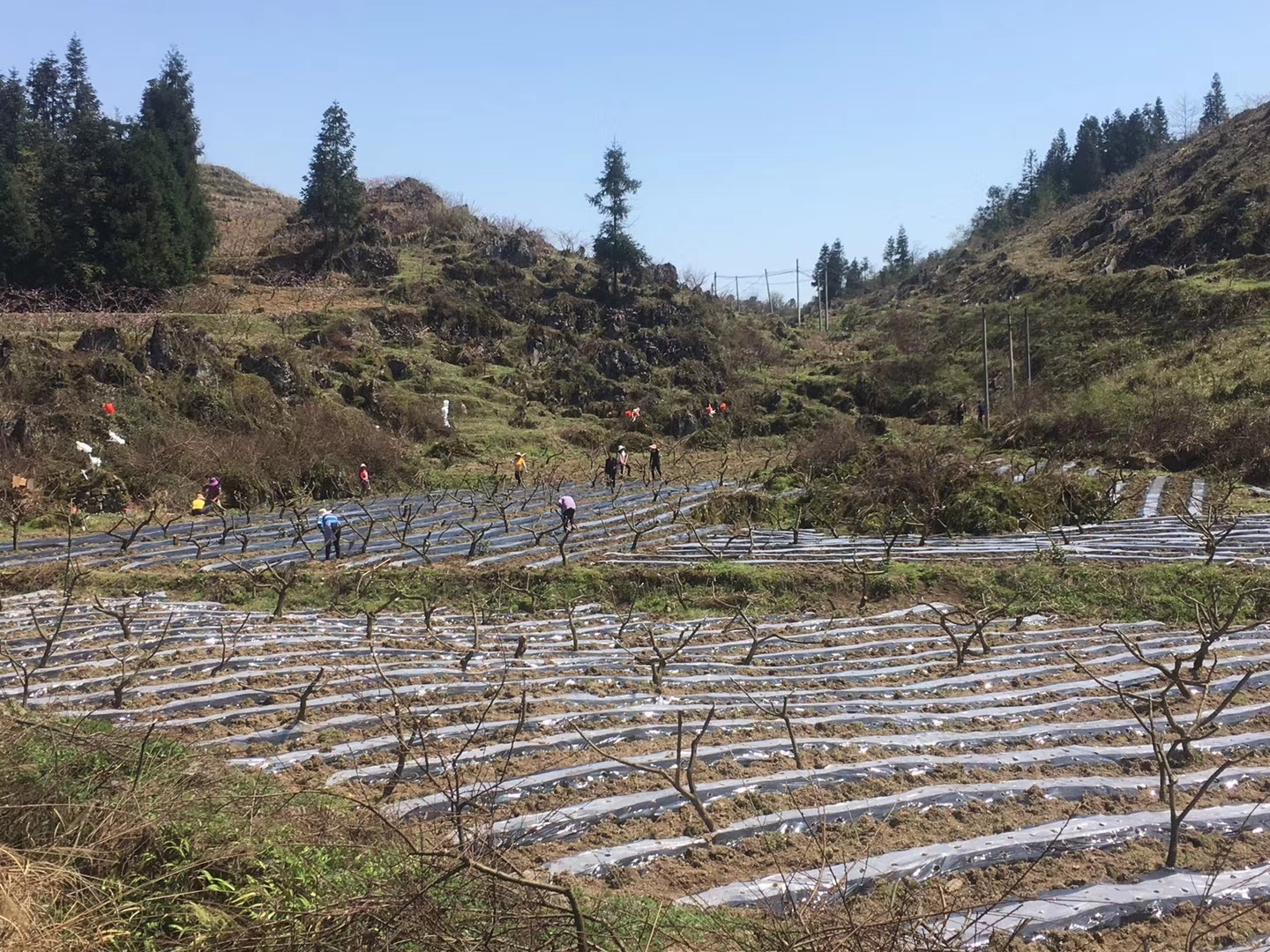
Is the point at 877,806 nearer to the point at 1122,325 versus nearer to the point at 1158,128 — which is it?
the point at 1122,325

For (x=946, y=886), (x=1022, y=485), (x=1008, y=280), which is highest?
(x=1008, y=280)

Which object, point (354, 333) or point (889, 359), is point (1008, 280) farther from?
point (354, 333)

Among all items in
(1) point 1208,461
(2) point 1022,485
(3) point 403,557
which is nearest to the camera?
(3) point 403,557

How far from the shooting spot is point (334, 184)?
119 feet

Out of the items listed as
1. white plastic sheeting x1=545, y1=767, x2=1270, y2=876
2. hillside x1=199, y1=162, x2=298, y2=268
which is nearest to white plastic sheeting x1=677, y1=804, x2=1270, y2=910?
white plastic sheeting x1=545, y1=767, x2=1270, y2=876

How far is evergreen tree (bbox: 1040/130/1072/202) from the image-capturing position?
190ft

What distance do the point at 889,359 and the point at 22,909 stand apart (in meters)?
35.7

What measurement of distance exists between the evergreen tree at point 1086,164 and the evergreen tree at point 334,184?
163ft

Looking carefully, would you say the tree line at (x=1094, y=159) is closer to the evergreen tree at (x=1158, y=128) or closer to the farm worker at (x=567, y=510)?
the evergreen tree at (x=1158, y=128)

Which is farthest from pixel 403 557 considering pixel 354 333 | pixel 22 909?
pixel 354 333

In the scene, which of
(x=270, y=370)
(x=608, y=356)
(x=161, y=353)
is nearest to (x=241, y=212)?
(x=608, y=356)

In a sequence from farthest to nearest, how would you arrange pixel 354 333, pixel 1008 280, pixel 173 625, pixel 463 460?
pixel 1008 280
pixel 354 333
pixel 463 460
pixel 173 625

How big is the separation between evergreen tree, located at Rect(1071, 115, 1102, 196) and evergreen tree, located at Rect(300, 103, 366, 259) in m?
49.8

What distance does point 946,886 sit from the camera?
398cm
